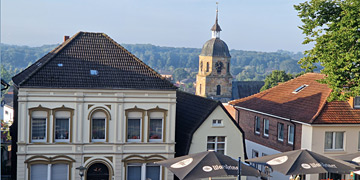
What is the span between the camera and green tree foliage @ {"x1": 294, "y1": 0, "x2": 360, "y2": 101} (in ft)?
81.8

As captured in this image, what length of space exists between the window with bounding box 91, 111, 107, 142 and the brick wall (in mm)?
11653

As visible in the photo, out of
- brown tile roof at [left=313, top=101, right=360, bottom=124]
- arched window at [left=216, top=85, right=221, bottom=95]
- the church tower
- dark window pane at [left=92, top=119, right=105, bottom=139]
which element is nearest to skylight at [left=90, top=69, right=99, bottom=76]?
dark window pane at [left=92, top=119, right=105, bottom=139]

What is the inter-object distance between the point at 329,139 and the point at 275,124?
14.2ft

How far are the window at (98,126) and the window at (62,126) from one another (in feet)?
4.05

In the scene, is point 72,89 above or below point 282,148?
above

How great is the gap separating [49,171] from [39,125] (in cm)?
235

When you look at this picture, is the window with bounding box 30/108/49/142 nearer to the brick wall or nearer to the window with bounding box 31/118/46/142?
the window with bounding box 31/118/46/142

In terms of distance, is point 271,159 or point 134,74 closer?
point 271,159

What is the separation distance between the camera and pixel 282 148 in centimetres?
3275

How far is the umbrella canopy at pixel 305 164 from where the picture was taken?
65.6 ft

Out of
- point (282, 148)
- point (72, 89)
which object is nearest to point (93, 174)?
point (72, 89)

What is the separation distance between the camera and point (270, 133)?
34281 mm

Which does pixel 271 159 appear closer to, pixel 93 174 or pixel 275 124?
pixel 93 174

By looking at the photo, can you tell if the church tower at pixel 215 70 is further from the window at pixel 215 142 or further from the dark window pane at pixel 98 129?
the dark window pane at pixel 98 129
